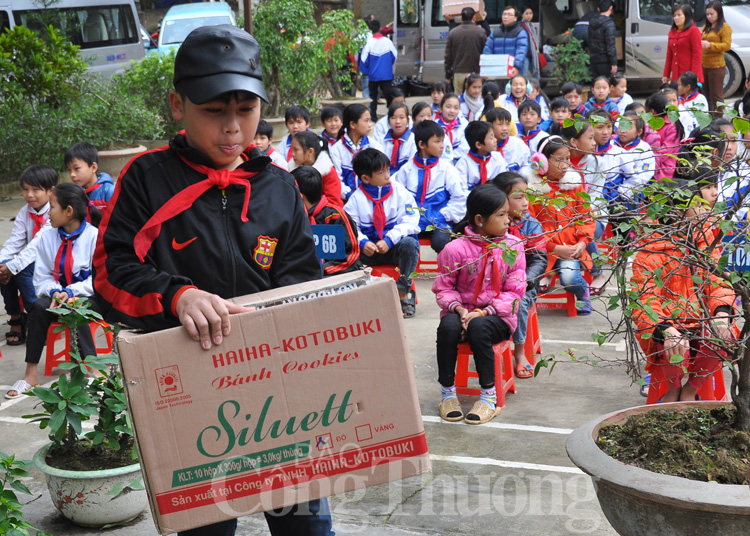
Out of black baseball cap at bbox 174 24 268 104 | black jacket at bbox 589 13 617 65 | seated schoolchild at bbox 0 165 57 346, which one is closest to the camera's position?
black baseball cap at bbox 174 24 268 104

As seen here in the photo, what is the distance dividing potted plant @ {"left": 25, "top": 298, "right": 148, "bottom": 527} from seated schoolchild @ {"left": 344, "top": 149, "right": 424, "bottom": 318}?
3.28 m

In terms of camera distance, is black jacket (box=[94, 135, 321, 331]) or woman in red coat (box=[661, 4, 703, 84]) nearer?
black jacket (box=[94, 135, 321, 331])

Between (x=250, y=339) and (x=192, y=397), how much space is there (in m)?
0.18

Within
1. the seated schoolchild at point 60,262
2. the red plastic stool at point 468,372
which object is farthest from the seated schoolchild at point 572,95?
the seated schoolchild at point 60,262

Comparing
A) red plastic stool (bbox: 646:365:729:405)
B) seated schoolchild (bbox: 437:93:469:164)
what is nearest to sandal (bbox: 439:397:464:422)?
red plastic stool (bbox: 646:365:729:405)

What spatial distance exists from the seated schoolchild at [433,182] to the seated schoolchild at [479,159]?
38 cm

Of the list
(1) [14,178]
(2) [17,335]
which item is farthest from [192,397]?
(1) [14,178]

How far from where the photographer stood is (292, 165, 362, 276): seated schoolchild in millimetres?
6121

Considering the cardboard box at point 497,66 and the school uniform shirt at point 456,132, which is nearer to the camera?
the school uniform shirt at point 456,132

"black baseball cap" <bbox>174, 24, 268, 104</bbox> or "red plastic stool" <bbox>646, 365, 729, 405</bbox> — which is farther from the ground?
"black baseball cap" <bbox>174, 24, 268, 104</bbox>

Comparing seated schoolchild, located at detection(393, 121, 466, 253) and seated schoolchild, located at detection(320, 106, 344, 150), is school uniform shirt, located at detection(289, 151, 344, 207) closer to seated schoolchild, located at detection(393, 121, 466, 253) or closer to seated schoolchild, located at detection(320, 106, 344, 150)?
seated schoolchild, located at detection(393, 121, 466, 253)

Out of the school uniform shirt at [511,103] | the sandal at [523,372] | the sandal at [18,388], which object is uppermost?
the school uniform shirt at [511,103]

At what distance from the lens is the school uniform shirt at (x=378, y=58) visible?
622 inches

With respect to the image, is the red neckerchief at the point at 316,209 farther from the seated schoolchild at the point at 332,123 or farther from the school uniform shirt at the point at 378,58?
the school uniform shirt at the point at 378,58
